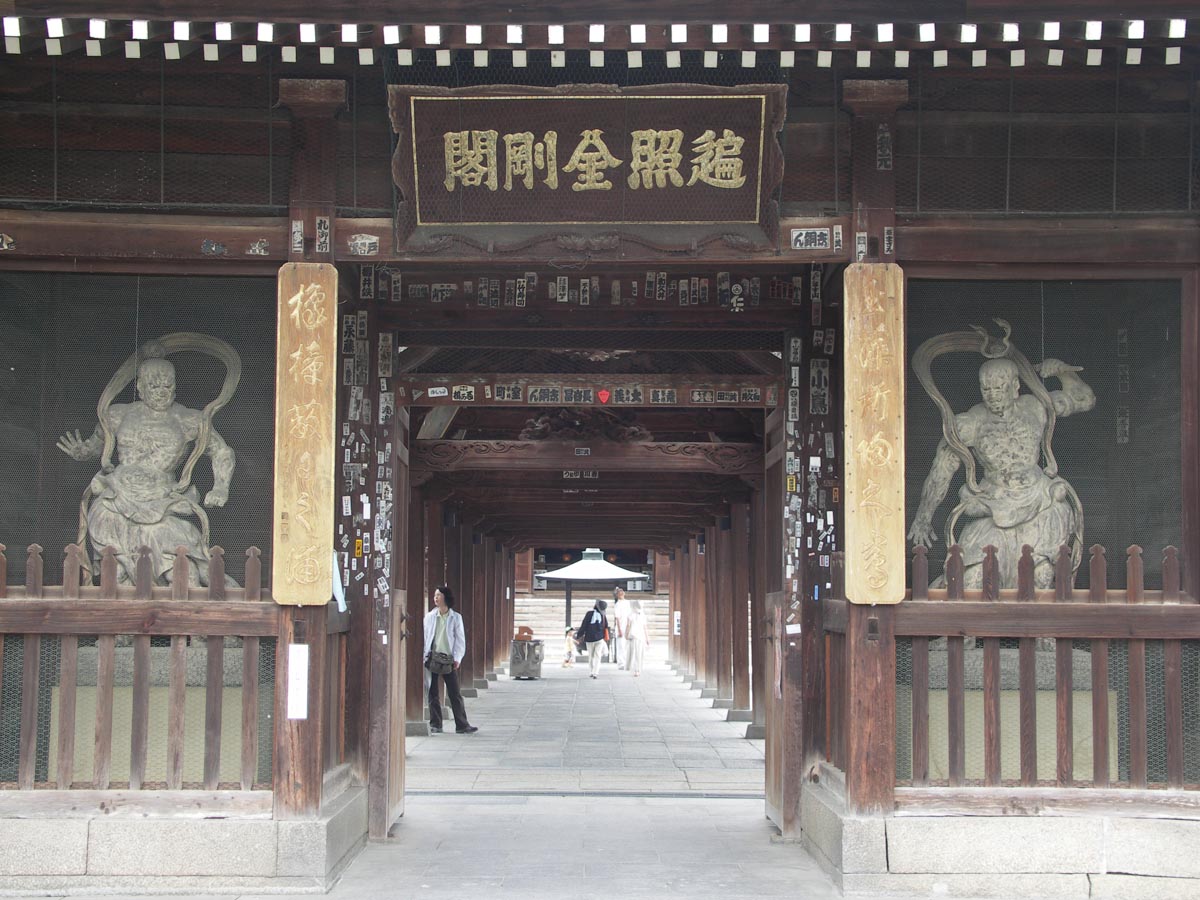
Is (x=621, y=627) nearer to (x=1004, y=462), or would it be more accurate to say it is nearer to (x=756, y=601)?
(x=756, y=601)

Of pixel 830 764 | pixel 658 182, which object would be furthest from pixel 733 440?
pixel 658 182

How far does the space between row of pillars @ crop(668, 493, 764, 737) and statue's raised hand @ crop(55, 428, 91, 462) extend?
674 cm

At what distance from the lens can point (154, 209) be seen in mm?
8062

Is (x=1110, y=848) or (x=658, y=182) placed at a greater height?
(x=658, y=182)

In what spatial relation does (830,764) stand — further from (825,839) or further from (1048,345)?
(1048,345)

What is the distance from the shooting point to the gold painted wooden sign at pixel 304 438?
784 cm

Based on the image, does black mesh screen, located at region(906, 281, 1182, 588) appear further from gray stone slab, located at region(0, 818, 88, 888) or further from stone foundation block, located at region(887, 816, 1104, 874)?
gray stone slab, located at region(0, 818, 88, 888)

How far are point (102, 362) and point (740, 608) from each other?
11476 mm

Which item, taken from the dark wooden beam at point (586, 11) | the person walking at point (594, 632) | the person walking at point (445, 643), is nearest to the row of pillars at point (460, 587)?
the person walking at point (445, 643)

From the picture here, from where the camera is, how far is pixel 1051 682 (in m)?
8.10

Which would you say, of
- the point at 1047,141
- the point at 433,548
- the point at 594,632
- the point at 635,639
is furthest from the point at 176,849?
the point at 635,639

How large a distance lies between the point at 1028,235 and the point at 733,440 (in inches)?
306

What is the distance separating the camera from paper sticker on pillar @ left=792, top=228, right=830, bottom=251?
7.98 m

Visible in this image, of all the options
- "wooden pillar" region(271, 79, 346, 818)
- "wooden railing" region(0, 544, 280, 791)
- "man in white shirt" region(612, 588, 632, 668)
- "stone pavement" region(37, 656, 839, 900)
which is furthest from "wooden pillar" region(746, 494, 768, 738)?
"man in white shirt" region(612, 588, 632, 668)
